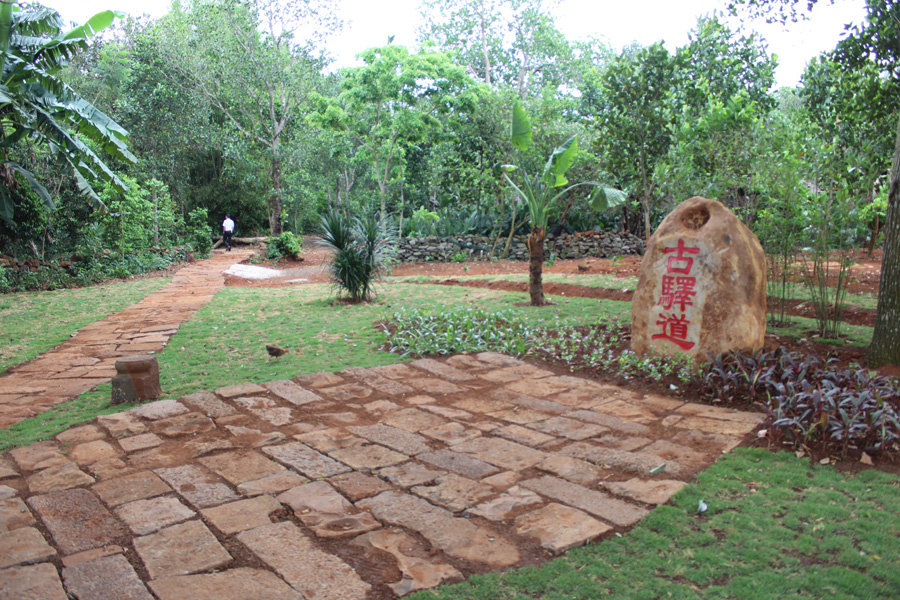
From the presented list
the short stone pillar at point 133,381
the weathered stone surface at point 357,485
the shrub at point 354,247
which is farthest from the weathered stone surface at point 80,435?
the shrub at point 354,247

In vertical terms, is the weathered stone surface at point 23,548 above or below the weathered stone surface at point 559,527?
below

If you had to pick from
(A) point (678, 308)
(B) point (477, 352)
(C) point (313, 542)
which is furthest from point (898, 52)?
(C) point (313, 542)

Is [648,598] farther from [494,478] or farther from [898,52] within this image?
[898,52]

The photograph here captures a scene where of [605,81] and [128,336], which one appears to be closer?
[128,336]

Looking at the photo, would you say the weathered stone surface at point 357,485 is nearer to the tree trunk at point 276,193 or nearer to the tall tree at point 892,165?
the tall tree at point 892,165

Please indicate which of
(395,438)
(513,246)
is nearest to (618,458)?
(395,438)

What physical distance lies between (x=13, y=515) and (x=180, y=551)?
0.97 meters

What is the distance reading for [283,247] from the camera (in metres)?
19.5

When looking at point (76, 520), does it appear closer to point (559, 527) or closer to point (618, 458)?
point (559, 527)

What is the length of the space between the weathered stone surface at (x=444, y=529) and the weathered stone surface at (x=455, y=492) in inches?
2.5

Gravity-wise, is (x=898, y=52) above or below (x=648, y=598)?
above

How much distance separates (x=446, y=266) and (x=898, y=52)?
10827 millimetres

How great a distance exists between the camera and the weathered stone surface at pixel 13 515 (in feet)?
9.41

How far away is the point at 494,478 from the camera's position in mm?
3396
